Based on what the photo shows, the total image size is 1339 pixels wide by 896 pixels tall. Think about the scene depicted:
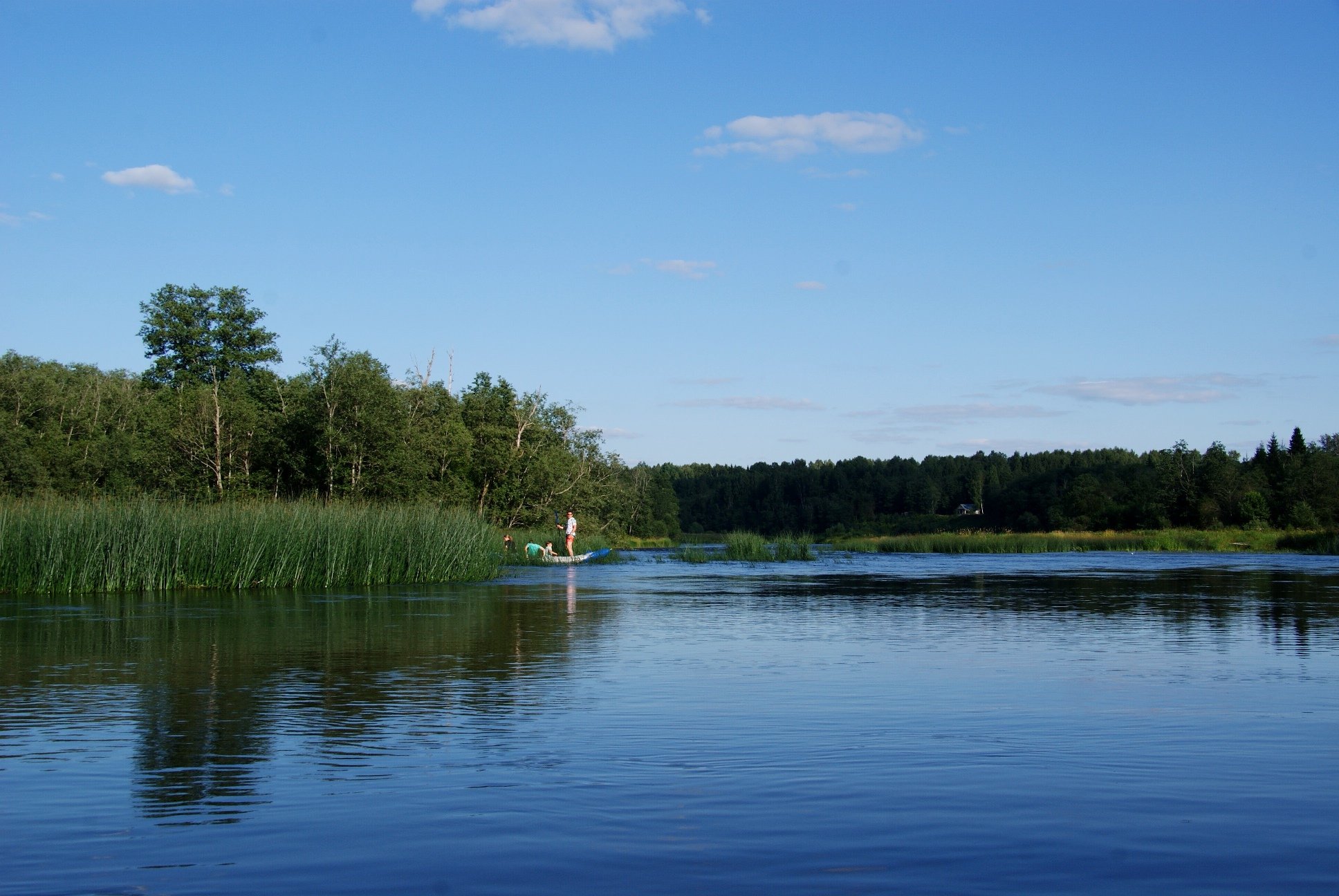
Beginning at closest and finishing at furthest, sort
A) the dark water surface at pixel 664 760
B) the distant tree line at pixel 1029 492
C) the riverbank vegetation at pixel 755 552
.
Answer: the dark water surface at pixel 664 760 → the riverbank vegetation at pixel 755 552 → the distant tree line at pixel 1029 492

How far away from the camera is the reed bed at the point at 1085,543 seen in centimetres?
6350

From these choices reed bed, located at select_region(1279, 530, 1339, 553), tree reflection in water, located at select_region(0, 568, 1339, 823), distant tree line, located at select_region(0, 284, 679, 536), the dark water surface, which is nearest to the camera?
the dark water surface

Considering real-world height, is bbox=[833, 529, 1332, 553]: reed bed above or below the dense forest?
below

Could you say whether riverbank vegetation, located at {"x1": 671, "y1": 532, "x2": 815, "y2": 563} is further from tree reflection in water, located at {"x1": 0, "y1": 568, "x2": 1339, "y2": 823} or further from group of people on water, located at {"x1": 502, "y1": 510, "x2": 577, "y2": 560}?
tree reflection in water, located at {"x1": 0, "y1": 568, "x2": 1339, "y2": 823}

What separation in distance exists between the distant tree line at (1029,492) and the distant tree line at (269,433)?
47.9m

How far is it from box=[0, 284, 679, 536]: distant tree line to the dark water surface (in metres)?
20.1

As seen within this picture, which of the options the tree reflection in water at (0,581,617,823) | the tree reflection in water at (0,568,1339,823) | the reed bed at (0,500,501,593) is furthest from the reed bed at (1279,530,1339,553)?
the tree reflection in water at (0,581,617,823)

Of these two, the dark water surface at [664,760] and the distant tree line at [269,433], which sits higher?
the distant tree line at [269,433]

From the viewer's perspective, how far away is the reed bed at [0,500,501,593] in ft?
78.7

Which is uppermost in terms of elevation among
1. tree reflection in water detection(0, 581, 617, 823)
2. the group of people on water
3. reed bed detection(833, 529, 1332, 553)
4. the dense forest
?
Answer: the dense forest

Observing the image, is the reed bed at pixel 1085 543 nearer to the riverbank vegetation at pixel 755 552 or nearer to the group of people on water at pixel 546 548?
the riverbank vegetation at pixel 755 552

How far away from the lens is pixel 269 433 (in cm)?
4459

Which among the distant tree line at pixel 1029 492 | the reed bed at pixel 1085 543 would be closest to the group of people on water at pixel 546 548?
the reed bed at pixel 1085 543

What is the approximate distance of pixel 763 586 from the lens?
103 feet
